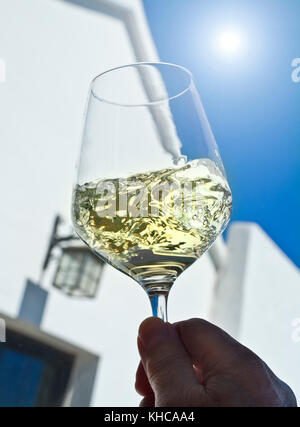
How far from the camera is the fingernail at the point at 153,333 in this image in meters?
0.31

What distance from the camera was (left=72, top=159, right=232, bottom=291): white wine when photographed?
33 centimetres

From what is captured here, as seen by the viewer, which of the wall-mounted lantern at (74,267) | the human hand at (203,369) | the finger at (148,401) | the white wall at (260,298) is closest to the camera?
the human hand at (203,369)

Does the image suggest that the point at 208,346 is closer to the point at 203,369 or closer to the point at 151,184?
the point at 203,369

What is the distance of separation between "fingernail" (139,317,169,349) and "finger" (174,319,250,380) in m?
0.02

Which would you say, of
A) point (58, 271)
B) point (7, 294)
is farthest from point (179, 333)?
point (58, 271)

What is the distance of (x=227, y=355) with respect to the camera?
30 centimetres

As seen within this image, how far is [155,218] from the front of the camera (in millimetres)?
328
